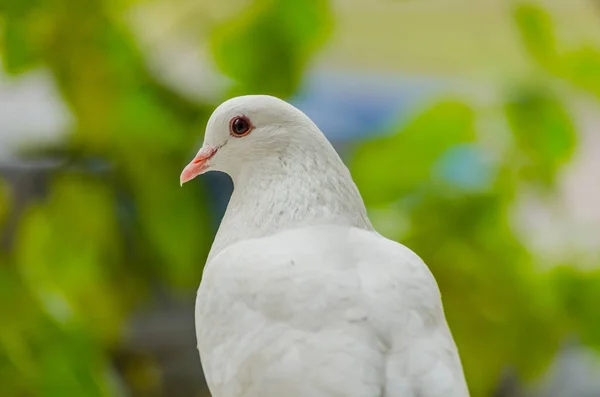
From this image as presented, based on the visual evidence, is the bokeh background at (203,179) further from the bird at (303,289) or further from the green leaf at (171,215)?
the bird at (303,289)

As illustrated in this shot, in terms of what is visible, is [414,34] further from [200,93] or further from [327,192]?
[327,192]

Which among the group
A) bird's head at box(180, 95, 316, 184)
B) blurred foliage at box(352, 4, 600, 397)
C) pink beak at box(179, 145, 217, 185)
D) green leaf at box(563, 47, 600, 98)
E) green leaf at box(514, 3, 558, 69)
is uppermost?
bird's head at box(180, 95, 316, 184)

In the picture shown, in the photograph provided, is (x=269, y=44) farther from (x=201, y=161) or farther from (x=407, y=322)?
(x=407, y=322)

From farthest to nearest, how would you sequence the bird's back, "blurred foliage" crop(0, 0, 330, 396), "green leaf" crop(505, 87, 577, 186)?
"green leaf" crop(505, 87, 577, 186) < "blurred foliage" crop(0, 0, 330, 396) < the bird's back

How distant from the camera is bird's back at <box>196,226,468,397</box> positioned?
371 mm

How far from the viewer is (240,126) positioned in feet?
1.47

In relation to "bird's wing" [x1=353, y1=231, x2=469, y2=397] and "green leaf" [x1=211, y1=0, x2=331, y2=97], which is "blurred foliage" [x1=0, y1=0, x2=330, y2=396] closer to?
Answer: "green leaf" [x1=211, y1=0, x2=331, y2=97]

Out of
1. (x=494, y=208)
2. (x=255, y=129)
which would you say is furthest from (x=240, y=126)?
(x=494, y=208)

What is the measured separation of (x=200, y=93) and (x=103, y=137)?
5.0 inches

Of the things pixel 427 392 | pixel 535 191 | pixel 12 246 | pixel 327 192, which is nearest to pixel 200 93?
pixel 12 246

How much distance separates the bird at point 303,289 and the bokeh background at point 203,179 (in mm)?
460

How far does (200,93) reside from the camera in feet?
3.11

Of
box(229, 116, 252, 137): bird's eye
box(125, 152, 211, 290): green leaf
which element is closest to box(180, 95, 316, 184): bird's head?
box(229, 116, 252, 137): bird's eye

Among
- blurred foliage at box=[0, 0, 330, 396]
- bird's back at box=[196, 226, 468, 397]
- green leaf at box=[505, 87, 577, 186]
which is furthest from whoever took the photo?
green leaf at box=[505, 87, 577, 186]
